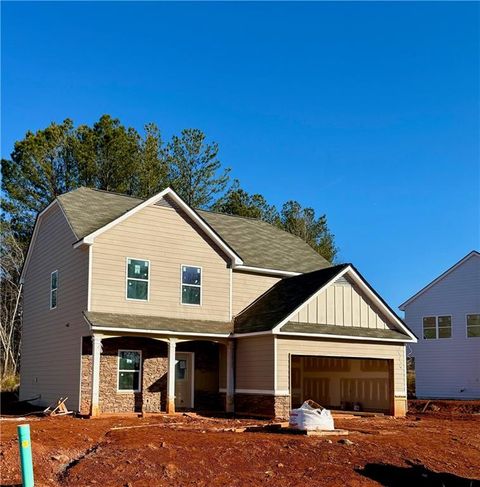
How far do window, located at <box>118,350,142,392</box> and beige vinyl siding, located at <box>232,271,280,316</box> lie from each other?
424 centimetres

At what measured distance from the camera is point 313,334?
22.6m

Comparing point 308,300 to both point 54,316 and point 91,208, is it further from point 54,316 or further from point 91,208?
point 54,316

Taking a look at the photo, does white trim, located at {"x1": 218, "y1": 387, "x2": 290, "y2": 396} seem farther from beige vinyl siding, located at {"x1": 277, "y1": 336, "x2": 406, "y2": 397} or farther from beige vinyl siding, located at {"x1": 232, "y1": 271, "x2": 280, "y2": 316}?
beige vinyl siding, located at {"x1": 232, "y1": 271, "x2": 280, "y2": 316}

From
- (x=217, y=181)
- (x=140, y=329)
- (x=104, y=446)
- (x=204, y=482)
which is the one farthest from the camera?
(x=217, y=181)

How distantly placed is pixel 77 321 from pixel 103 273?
5.86 ft

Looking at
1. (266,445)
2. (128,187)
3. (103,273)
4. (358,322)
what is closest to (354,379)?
(358,322)

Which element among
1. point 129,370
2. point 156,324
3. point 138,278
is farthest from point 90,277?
point 129,370

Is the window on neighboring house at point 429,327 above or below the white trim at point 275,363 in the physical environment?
above

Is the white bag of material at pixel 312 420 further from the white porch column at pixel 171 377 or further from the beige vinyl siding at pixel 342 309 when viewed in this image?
the white porch column at pixel 171 377

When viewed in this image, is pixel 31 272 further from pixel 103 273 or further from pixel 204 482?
pixel 204 482

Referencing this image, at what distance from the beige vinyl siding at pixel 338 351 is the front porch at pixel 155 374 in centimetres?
261

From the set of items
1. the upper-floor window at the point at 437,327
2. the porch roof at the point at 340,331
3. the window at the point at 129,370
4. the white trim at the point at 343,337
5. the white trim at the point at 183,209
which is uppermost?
the white trim at the point at 183,209

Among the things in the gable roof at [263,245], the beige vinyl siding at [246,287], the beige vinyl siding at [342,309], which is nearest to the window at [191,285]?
the beige vinyl siding at [246,287]

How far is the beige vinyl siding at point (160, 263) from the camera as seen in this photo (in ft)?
74.2
